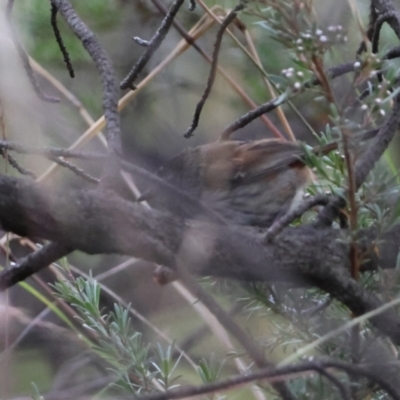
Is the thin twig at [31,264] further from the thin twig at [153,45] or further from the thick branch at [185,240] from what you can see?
the thin twig at [153,45]

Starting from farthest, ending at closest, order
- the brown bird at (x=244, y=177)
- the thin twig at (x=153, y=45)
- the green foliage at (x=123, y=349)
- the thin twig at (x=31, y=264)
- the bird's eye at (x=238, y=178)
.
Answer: the bird's eye at (x=238, y=178)
the brown bird at (x=244, y=177)
the thin twig at (x=153, y=45)
the green foliage at (x=123, y=349)
the thin twig at (x=31, y=264)

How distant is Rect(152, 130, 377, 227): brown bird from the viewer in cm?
192

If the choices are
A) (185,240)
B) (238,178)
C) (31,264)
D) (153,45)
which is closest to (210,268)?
(185,240)

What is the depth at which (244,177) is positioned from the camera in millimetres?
2039

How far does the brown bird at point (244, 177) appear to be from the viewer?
1.92 m

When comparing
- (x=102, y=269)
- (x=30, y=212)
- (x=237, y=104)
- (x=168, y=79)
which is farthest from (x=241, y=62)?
(x=30, y=212)

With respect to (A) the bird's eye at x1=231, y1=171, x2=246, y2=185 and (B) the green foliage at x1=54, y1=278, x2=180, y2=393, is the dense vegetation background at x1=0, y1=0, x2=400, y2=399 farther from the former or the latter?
(A) the bird's eye at x1=231, y1=171, x2=246, y2=185

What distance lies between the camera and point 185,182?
2.12 m

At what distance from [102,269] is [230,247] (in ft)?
5.29

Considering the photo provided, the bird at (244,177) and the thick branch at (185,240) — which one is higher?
the thick branch at (185,240)

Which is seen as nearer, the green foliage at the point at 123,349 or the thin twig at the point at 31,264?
the thin twig at the point at 31,264

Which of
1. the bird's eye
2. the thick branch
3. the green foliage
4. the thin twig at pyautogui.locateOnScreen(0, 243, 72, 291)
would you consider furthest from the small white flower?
the bird's eye

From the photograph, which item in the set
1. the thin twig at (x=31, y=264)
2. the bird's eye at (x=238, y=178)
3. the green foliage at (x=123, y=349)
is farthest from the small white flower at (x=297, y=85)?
the bird's eye at (x=238, y=178)

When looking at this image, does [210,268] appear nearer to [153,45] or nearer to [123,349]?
[123,349]
